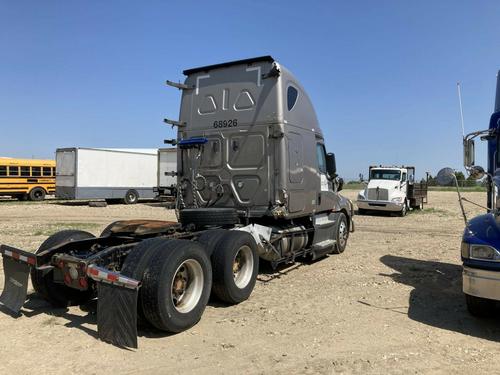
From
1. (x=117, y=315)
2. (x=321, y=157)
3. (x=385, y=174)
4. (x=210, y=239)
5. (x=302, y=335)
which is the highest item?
(x=385, y=174)

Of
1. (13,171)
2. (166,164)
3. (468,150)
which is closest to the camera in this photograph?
(468,150)

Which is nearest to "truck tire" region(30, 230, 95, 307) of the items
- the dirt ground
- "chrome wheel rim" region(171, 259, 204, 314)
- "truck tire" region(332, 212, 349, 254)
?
the dirt ground

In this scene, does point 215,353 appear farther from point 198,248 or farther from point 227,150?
point 227,150

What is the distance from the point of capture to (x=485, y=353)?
173 inches

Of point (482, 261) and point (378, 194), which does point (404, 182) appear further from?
point (482, 261)

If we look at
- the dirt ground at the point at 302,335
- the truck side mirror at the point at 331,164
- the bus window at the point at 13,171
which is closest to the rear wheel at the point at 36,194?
the bus window at the point at 13,171

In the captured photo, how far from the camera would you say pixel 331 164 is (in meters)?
9.85

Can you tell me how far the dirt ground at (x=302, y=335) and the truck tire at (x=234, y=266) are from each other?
20 centimetres

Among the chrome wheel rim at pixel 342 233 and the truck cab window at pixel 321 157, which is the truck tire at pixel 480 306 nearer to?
the truck cab window at pixel 321 157

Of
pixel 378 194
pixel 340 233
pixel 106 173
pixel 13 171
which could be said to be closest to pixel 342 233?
pixel 340 233

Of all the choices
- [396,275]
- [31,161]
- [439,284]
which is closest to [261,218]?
[396,275]

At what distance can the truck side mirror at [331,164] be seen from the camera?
32.1 ft

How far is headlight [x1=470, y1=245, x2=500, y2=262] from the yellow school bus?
29062 millimetres

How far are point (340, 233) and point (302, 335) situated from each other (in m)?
5.70
